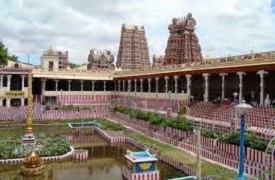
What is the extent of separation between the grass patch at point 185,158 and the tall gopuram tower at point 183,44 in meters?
30.6

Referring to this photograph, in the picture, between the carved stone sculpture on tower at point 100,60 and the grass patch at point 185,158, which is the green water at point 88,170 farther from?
the carved stone sculpture on tower at point 100,60

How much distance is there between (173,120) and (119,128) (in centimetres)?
708

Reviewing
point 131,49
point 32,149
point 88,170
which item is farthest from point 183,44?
point 88,170

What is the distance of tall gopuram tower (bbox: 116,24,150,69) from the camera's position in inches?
2616

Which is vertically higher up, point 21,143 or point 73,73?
point 73,73

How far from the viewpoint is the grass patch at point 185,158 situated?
Answer: 1525cm

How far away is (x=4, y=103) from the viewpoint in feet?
133

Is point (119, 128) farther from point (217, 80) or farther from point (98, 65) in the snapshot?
point (98, 65)

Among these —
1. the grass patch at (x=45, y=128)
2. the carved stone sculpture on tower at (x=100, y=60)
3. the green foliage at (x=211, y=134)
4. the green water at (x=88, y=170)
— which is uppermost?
the carved stone sculpture on tower at (x=100, y=60)

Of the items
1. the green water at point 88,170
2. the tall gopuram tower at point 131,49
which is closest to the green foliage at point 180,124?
the green water at point 88,170

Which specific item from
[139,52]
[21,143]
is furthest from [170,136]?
[139,52]

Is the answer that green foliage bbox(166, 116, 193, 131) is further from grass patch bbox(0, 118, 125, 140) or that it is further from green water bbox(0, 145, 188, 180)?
grass patch bbox(0, 118, 125, 140)

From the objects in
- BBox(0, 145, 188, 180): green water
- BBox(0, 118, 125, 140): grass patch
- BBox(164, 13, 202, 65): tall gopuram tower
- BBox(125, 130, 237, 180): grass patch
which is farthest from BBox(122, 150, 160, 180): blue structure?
BBox(164, 13, 202, 65): tall gopuram tower

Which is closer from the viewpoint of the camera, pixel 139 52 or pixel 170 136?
pixel 170 136
